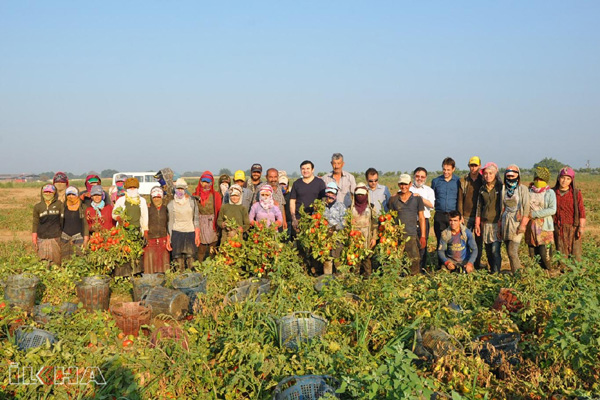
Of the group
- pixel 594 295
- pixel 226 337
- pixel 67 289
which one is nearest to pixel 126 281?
pixel 67 289

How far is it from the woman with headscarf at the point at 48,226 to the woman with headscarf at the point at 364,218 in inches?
174

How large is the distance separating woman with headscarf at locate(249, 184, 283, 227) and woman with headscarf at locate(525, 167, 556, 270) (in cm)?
376

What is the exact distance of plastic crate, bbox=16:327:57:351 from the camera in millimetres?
4410

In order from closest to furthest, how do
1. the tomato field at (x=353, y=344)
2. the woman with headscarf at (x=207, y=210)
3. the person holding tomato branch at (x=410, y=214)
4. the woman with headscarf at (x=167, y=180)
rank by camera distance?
1. the tomato field at (x=353, y=344)
2. the person holding tomato branch at (x=410, y=214)
3. the woman with headscarf at (x=207, y=210)
4. the woman with headscarf at (x=167, y=180)

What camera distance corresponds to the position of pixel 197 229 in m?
7.34

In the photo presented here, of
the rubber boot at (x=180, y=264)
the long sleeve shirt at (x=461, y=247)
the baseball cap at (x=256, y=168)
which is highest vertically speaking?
the baseball cap at (x=256, y=168)

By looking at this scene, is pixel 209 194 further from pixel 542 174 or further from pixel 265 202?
pixel 542 174

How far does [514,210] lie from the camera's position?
7.03m

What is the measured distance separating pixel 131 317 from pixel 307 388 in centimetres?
267

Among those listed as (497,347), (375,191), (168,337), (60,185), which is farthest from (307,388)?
(60,185)

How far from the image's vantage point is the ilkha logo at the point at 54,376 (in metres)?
3.82

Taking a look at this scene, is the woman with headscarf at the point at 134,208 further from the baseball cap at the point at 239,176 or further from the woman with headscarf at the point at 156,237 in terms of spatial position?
the baseball cap at the point at 239,176

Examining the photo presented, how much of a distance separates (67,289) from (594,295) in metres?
5.94

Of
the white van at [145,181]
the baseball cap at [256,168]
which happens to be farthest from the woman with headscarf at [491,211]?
the white van at [145,181]
